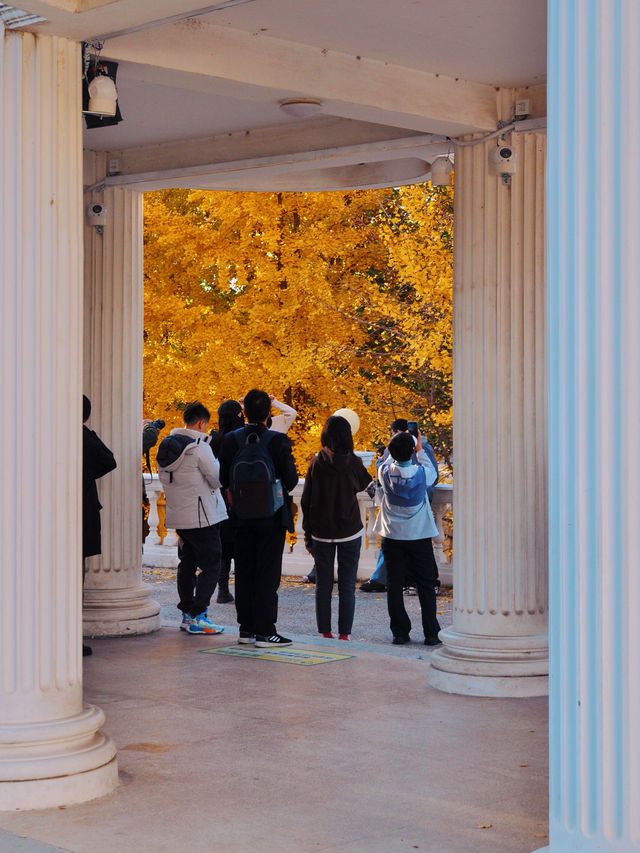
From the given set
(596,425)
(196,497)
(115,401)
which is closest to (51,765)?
(596,425)

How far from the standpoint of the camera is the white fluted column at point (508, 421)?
8203mm

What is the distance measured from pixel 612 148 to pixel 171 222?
49.6 feet

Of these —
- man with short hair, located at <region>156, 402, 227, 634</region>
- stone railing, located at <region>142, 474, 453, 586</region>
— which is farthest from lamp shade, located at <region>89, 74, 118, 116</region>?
stone railing, located at <region>142, 474, 453, 586</region>

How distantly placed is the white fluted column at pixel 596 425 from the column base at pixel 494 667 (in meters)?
4.03

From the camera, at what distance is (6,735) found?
5.48 metres

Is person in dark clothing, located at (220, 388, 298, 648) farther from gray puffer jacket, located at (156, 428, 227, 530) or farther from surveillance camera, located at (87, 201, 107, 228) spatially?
surveillance camera, located at (87, 201, 107, 228)

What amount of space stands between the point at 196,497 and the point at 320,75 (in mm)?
3917

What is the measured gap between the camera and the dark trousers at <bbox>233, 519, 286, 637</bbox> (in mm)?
9375

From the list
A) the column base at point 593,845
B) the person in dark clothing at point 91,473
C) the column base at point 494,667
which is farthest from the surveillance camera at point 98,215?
the column base at point 593,845

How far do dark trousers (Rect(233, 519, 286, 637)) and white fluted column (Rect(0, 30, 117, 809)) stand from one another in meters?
3.70

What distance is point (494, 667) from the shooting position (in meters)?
8.05

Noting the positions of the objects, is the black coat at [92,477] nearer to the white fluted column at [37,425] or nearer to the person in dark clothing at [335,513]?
the person in dark clothing at [335,513]

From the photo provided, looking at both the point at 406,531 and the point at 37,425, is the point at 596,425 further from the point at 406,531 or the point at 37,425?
the point at 406,531

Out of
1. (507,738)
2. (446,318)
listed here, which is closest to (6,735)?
(507,738)
